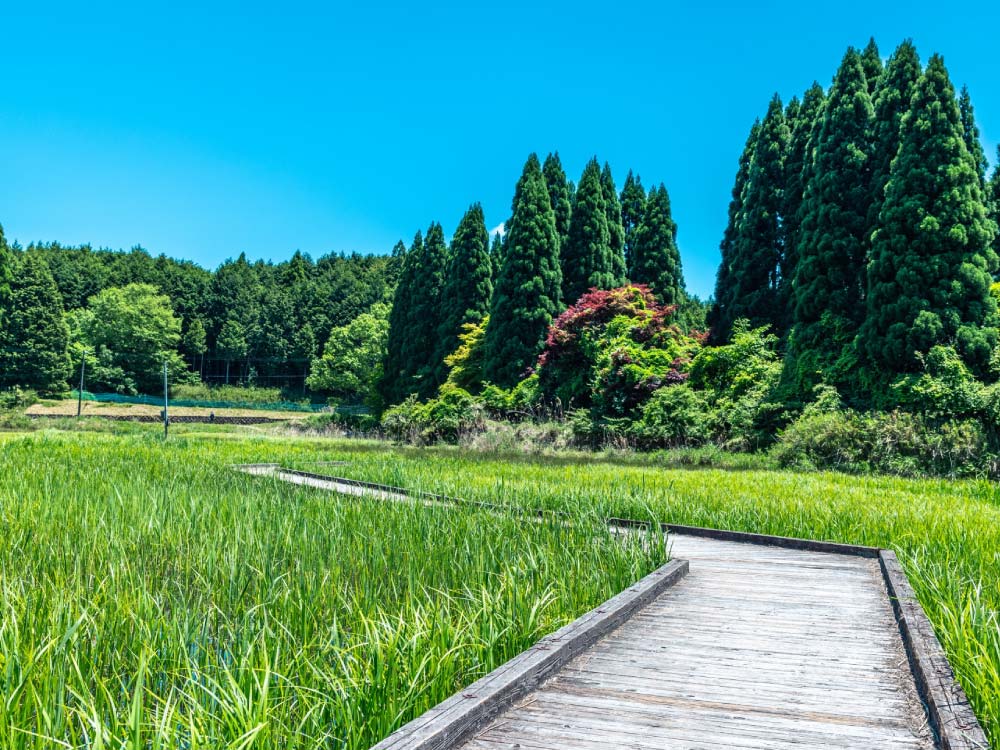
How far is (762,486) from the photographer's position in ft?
35.8

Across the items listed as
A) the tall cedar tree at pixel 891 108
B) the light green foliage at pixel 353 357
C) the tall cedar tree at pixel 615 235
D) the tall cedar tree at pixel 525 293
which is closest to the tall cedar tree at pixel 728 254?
the tall cedar tree at pixel 615 235

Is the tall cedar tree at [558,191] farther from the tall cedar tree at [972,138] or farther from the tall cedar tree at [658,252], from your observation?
the tall cedar tree at [972,138]

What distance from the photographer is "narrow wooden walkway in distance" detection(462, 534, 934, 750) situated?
2.53 metres

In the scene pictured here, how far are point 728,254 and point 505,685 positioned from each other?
2914 cm

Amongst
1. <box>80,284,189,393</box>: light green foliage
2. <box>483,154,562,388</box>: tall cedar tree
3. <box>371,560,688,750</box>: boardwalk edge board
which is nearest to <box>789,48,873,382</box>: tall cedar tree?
<box>483,154,562,388</box>: tall cedar tree

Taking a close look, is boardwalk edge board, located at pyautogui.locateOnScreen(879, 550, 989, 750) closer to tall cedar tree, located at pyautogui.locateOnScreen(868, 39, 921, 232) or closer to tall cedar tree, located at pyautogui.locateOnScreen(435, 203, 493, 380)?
tall cedar tree, located at pyautogui.locateOnScreen(868, 39, 921, 232)

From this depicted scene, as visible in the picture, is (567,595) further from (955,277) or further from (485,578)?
(955,277)

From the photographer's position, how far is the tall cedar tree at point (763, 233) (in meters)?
25.8

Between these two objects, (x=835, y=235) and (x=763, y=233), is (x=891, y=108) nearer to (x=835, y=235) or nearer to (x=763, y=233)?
(x=835, y=235)

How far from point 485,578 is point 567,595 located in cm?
60

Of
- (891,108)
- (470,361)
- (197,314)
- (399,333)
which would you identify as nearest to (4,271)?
(399,333)

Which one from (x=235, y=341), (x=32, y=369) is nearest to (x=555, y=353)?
(x=32, y=369)

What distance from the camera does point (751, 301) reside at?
25750mm

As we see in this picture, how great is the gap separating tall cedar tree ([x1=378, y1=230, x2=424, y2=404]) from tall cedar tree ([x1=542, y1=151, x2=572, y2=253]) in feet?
28.7
